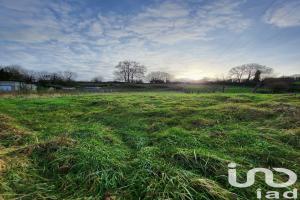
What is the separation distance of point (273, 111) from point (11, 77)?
200 feet

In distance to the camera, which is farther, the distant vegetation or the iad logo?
the distant vegetation

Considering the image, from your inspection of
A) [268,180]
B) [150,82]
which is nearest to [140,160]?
[268,180]

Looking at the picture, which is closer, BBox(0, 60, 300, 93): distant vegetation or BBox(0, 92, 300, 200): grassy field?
BBox(0, 92, 300, 200): grassy field

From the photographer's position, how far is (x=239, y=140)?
19.1 ft

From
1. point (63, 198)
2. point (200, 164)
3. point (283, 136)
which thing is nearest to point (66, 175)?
point (63, 198)

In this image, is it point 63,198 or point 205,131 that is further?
point 205,131

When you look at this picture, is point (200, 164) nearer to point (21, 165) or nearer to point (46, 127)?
point (21, 165)

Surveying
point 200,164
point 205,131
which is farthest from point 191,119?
point 200,164

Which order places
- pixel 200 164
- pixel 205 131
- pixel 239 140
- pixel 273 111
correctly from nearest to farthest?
pixel 200 164 → pixel 239 140 → pixel 205 131 → pixel 273 111

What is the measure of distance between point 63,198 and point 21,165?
4.63ft

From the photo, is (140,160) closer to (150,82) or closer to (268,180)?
(268,180)

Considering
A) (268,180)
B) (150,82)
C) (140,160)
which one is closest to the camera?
(268,180)

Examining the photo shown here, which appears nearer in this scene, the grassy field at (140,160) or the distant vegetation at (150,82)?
the grassy field at (140,160)

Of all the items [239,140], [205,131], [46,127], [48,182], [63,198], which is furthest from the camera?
[46,127]
